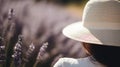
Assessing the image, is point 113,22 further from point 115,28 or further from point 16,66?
point 16,66

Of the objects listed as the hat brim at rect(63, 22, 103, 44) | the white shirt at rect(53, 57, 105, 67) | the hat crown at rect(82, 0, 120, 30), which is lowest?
the white shirt at rect(53, 57, 105, 67)

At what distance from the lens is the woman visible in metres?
2.44

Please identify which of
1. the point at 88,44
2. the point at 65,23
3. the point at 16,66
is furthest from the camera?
the point at 65,23

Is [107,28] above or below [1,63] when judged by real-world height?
above

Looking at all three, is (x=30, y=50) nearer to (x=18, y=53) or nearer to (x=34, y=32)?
(x=18, y=53)

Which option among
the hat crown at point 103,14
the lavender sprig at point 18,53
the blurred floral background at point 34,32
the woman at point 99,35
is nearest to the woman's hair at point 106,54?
the woman at point 99,35

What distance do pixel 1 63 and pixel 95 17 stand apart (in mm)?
722

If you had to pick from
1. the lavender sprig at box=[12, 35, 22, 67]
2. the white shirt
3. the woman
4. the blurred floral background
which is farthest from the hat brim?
the blurred floral background

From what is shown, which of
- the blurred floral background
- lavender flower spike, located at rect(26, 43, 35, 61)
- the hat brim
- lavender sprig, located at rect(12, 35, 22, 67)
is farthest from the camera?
the blurred floral background

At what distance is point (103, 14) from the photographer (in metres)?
2.54

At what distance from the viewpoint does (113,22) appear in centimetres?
257

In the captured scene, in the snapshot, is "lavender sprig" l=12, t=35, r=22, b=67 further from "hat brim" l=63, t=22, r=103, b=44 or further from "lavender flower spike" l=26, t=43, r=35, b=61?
"hat brim" l=63, t=22, r=103, b=44

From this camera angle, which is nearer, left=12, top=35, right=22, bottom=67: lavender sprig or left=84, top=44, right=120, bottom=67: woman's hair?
left=84, top=44, right=120, bottom=67: woman's hair

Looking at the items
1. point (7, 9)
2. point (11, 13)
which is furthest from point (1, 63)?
point (7, 9)
